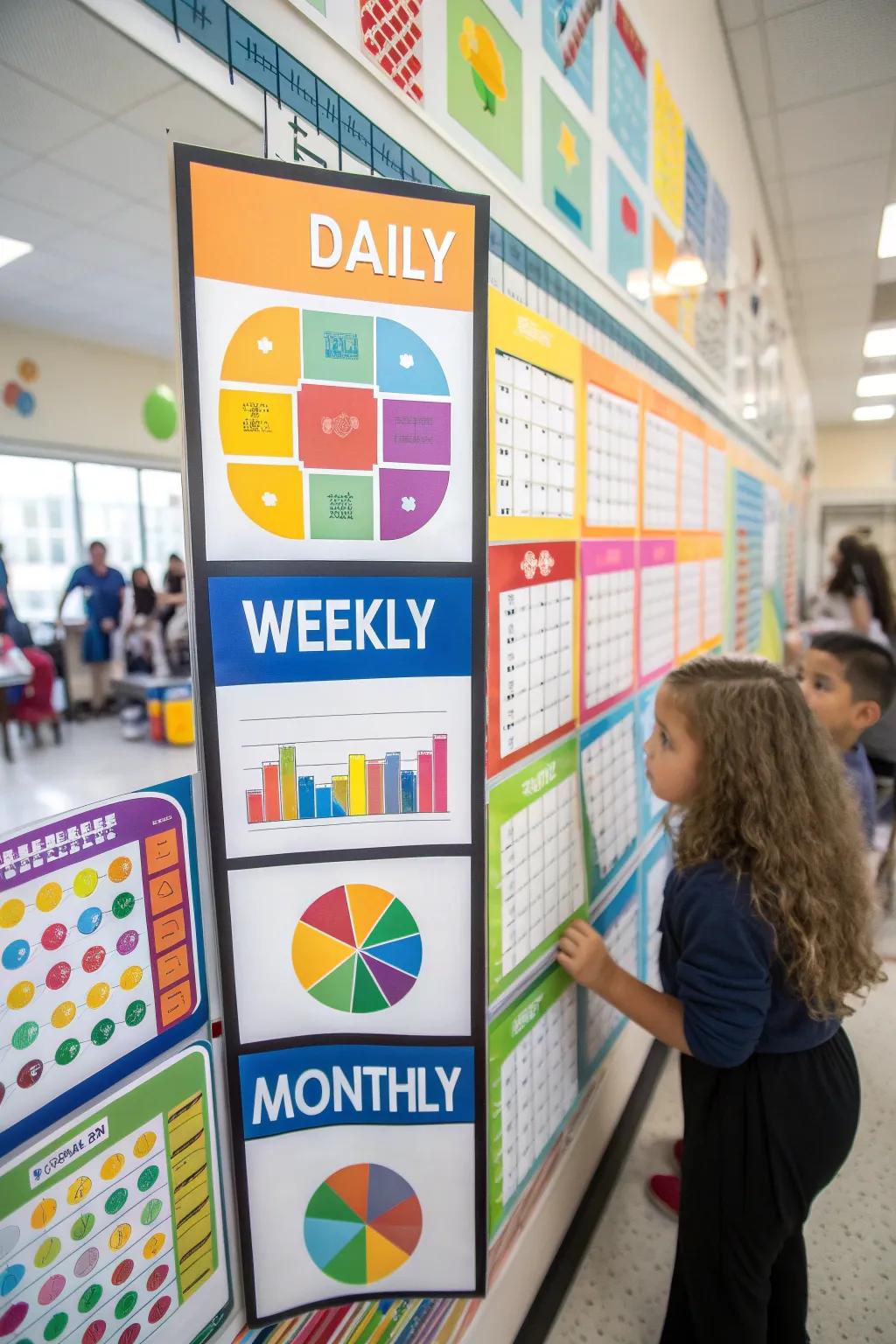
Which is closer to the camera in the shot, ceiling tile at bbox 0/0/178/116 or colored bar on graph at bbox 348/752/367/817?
ceiling tile at bbox 0/0/178/116

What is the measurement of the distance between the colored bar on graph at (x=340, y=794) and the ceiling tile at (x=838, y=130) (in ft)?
11.9

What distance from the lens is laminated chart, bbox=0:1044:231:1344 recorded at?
0.68 meters

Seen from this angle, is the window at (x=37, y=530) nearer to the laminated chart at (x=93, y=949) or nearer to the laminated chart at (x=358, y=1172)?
the laminated chart at (x=93, y=949)

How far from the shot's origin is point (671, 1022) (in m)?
1.16

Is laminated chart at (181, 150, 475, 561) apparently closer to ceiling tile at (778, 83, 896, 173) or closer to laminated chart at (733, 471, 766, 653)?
laminated chart at (733, 471, 766, 653)

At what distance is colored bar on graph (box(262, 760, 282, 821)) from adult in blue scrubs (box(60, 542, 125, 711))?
0.22 m

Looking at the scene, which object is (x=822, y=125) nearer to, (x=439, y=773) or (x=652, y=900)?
(x=652, y=900)

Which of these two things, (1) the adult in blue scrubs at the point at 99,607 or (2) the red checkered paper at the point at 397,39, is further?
(1) the adult in blue scrubs at the point at 99,607

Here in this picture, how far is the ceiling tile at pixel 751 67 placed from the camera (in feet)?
8.52

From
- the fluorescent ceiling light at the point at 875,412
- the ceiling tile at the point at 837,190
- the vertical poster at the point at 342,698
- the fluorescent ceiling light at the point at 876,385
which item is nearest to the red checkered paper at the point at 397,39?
the vertical poster at the point at 342,698

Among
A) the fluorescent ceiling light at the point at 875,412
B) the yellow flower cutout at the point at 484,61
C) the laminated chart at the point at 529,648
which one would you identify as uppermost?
the fluorescent ceiling light at the point at 875,412

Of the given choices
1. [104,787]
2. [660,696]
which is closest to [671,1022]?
[660,696]

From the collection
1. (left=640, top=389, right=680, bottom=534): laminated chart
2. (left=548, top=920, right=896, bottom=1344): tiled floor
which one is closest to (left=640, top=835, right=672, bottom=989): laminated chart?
(left=548, top=920, right=896, bottom=1344): tiled floor

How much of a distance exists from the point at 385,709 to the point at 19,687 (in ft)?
1.28
